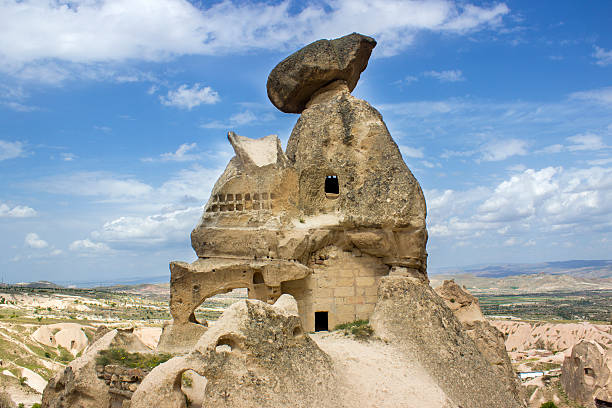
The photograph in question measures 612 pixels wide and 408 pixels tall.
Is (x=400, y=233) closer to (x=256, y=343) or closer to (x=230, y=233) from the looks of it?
(x=230, y=233)

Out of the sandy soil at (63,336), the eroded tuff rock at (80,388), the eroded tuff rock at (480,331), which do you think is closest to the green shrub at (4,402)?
the eroded tuff rock at (80,388)

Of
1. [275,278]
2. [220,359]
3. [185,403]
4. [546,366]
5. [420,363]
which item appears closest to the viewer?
[220,359]

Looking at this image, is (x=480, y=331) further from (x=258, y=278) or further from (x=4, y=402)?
(x=4, y=402)

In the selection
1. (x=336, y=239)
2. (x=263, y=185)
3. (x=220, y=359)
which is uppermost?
(x=263, y=185)

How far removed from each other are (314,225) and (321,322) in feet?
8.16

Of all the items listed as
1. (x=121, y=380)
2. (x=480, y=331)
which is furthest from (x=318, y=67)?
(x=121, y=380)

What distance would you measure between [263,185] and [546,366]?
34206 mm

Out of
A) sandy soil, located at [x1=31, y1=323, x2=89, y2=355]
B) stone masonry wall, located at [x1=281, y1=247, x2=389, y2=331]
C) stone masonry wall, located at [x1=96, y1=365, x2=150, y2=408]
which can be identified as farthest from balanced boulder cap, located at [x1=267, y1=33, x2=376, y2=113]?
sandy soil, located at [x1=31, y1=323, x2=89, y2=355]

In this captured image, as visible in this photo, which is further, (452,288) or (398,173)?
(452,288)

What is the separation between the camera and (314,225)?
45.1 feet

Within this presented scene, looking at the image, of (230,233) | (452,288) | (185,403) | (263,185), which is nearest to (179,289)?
(230,233)

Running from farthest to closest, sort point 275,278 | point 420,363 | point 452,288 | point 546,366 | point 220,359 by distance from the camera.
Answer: point 546,366, point 452,288, point 275,278, point 420,363, point 220,359

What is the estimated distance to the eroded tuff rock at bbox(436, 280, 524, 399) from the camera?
1527 cm

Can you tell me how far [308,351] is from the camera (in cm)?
907
